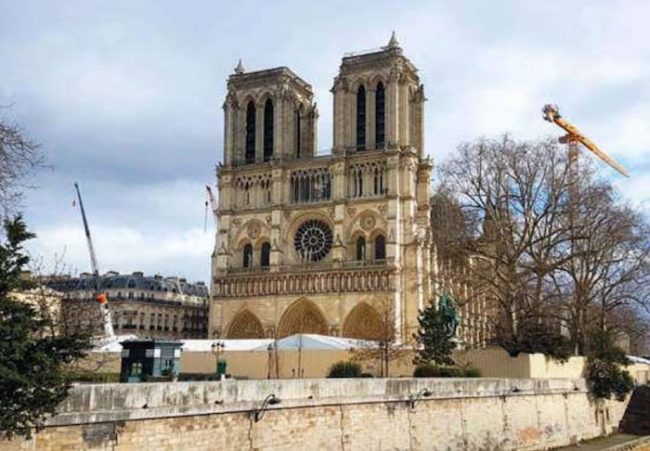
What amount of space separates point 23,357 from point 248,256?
50938 mm

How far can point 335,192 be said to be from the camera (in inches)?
2286

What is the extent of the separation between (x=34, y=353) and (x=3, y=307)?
2.45ft

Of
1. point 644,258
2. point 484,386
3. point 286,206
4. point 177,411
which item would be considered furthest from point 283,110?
point 177,411

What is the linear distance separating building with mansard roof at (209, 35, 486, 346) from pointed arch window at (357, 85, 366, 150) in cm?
7

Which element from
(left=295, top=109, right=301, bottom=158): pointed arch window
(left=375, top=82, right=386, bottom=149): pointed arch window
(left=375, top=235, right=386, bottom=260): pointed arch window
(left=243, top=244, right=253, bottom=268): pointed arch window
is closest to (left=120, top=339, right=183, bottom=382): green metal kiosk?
(left=375, top=235, right=386, bottom=260): pointed arch window

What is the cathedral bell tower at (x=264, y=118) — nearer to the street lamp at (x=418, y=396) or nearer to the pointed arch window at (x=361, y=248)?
the pointed arch window at (x=361, y=248)

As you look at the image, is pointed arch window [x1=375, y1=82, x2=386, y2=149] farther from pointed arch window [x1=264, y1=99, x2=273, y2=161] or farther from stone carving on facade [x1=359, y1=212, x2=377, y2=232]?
pointed arch window [x1=264, y1=99, x2=273, y2=161]

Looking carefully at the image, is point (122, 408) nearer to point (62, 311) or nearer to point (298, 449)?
point (298, 449)

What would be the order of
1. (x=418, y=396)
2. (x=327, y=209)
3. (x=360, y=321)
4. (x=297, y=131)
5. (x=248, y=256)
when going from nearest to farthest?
1. (x=418, y=396)
2. (x=360, y=321)
3. (x=327, y=209)
4. (x=248, y=256)
5. (x=297, y=131)

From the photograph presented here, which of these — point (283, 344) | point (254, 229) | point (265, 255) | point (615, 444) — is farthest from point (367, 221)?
point (615, 444)

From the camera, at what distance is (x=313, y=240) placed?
2335 inches

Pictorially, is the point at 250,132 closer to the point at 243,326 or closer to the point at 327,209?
the point at 327,209

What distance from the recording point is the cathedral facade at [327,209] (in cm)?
5541

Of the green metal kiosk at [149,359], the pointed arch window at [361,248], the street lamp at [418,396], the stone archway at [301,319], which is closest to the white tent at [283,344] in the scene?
the green metal kiosk at [149,359]
